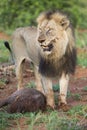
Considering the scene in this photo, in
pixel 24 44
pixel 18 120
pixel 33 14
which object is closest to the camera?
pixel 18 120

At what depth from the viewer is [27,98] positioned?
674cm

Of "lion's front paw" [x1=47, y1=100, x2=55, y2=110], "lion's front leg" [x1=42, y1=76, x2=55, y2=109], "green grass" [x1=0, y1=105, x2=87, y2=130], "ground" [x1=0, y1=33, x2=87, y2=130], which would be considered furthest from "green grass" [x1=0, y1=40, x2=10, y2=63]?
"green grass" [x1=0, y1=105, x2=87, y2=130]

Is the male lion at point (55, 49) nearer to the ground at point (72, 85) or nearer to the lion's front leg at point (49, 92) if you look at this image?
the lion's front leg at point (49, 92)

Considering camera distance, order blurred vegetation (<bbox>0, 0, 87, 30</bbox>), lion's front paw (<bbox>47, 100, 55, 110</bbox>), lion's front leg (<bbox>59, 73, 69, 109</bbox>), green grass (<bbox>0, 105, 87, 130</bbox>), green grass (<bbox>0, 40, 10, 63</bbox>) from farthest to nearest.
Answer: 1. blurred vegetation (<bbox>0, 0, 87, 30</bbox>)
2. green grass (<bbox>0, 40, 10, 63</bbox>)
3. lion's front leg (<bbox>59, 73, 69, 109</bbox>)
4. lion's front paw (<bbox>47, 100, 55, 110</bbox>)
5. green grass (<bbox>0, 105, 87, 130</bbox>)

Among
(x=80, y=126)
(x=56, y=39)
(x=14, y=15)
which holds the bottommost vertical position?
(x=14, y=15)

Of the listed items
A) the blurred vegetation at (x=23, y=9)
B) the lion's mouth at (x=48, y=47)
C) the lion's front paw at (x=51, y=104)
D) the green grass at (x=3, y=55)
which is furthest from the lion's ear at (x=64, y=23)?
the blurred vegetation at (x=23, y=9)

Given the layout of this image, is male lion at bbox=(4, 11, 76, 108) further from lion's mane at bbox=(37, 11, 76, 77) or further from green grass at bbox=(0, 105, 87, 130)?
green grass at bbox=(0, 105, 87, 130)

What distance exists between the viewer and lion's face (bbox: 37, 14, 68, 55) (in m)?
6.77

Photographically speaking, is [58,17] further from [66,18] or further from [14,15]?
[14,15]

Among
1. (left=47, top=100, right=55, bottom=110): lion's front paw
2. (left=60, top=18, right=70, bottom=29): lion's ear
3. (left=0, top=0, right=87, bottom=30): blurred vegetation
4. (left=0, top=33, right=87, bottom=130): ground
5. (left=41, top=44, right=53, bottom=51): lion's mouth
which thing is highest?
(left=60, top=18, right=70, bottom=29): lion's ear

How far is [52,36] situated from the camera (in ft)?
22.5

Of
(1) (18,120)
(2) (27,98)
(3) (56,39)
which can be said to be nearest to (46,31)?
(3) (56,39)

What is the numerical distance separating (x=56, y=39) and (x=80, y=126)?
1605mm

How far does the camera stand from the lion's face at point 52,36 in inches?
267
